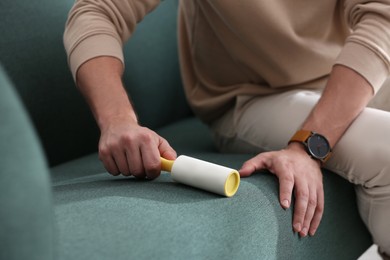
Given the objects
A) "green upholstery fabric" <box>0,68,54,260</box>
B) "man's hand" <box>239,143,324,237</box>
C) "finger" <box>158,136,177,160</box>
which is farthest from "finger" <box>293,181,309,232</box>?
"green upholstery fabric" <box>0,68,54,260</box>

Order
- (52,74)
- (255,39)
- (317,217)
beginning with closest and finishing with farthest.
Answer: (317,217) → (255,39) → (52,74)

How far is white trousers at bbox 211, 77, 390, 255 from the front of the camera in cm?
108

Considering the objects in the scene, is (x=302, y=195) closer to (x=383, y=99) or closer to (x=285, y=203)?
(x=285, y=203)

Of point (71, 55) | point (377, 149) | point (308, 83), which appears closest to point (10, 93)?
point (71, 55)

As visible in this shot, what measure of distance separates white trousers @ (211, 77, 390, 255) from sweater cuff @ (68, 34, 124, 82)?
33 cm

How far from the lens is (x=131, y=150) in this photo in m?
0.96

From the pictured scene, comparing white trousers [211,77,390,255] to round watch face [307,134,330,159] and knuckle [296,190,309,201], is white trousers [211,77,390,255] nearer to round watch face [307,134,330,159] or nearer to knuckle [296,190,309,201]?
round watch face [307,134,330,159]

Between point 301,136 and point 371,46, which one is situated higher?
point 371,46

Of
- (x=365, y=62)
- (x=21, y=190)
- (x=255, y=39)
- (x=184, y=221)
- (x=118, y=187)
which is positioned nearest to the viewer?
(x=21, y=190)

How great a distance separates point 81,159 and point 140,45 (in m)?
0.41

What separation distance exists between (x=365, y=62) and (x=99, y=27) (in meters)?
0.50

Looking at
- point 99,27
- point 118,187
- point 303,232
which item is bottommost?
point 303,232

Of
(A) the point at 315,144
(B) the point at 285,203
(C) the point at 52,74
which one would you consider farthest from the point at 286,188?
(C) the point at 52,74

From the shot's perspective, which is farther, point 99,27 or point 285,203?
point 99,27
